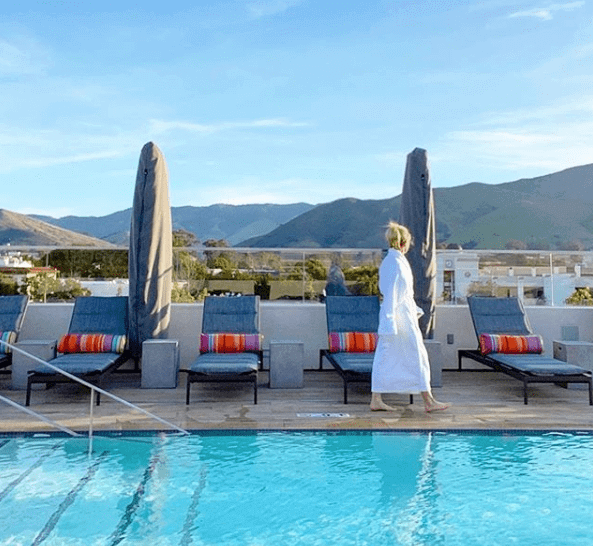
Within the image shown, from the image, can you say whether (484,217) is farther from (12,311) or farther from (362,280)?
(12,311)

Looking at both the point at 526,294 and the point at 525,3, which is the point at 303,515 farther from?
the point at 525,3

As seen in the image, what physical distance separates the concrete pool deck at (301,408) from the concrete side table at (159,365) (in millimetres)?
128

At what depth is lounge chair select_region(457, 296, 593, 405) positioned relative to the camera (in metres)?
5.79

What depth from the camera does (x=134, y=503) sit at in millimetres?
3629

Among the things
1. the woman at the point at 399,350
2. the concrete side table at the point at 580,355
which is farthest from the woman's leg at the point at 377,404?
the concrete side table at the point at 580,355

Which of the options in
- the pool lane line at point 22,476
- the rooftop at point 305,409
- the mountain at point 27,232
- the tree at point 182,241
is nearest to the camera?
the pool lane line at point 22,476

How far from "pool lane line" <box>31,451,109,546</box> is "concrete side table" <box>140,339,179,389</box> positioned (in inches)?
85.6

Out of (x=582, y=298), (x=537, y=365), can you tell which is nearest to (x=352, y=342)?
(x=537, y=365)

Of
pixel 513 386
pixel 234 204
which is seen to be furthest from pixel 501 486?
pixel 234 204

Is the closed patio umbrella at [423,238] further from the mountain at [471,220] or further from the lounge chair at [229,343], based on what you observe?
the mountain at [471,220]

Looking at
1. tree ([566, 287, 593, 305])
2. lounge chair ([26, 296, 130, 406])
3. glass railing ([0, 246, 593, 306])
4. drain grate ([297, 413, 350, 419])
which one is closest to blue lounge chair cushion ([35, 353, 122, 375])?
lounge chair ([26, 296, 130, 406])

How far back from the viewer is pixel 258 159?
41.5 metres

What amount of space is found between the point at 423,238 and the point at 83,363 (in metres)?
3.89

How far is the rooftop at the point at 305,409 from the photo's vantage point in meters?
4.96
